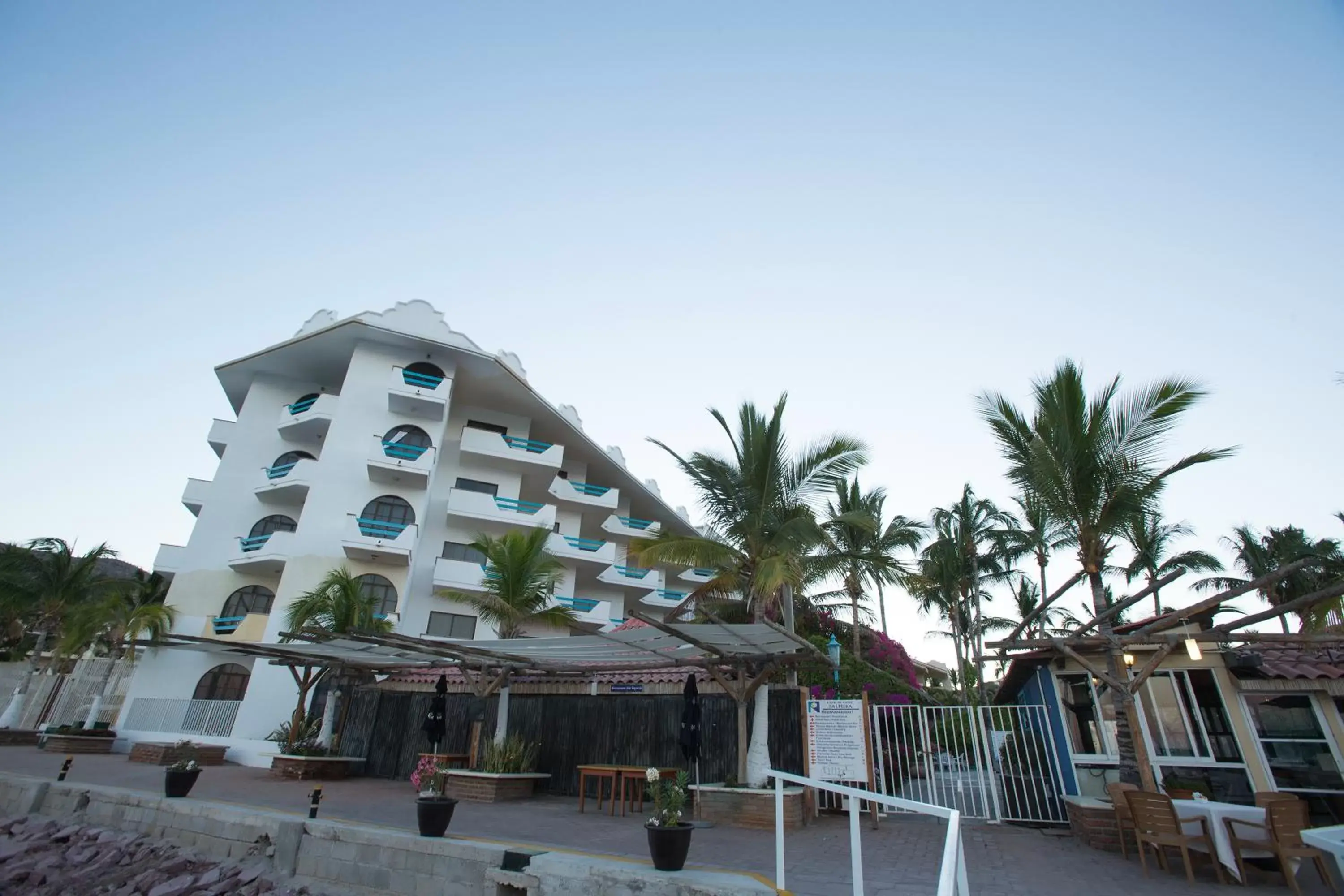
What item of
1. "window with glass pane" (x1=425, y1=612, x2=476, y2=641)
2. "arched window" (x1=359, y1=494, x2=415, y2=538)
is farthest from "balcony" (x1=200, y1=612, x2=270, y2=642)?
"window with glass pane" (x1=425, y1=612, x2=476, y2=641)

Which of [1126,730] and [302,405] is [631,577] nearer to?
[302,405]

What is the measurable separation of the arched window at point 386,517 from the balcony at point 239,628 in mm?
4157

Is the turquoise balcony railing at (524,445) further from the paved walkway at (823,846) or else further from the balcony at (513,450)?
the paved walkway at (823,846)

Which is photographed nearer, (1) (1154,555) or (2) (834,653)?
(2) (834,653)

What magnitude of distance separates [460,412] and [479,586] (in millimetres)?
8787

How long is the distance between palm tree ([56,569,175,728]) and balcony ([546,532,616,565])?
12887 mm

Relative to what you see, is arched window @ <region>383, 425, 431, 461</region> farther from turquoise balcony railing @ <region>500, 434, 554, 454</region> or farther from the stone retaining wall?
the stone retaining wall

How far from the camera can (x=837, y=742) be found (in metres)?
9.89

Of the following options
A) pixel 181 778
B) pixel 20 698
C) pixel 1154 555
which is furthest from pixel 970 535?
pixel 20 698

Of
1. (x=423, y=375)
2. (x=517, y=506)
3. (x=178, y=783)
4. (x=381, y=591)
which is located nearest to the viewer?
(x=178, y=783)

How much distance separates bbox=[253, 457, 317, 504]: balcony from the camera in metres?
23.4

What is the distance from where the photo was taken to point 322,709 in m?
18.1

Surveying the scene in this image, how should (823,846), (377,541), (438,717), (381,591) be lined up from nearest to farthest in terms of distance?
(823,846) < (438,717) < (377,541) < (381,591)

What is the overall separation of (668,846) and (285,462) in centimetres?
2504
